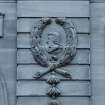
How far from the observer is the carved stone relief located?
15000mm

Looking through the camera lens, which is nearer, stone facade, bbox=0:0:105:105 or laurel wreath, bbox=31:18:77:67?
stone facade, bbox=0:0:105:105

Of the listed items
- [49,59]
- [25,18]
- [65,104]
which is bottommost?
[65,104]

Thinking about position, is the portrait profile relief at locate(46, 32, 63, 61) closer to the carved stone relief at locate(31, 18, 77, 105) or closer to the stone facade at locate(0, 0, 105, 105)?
the carved stone relief at locate(31, 18, 77, 105)

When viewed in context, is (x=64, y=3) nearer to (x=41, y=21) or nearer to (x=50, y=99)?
(x=41, y=21)

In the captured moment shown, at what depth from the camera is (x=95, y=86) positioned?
15.2 meters

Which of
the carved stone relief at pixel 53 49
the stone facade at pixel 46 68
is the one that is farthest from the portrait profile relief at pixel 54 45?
the stone facade at pixel 46 68

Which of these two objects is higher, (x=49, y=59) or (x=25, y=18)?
(x=25, y=18)

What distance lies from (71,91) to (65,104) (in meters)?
0.31

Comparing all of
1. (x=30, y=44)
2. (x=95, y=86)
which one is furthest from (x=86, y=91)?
(x=30, y=44)

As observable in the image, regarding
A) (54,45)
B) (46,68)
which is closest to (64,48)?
(54,45)

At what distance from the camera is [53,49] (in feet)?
49.6

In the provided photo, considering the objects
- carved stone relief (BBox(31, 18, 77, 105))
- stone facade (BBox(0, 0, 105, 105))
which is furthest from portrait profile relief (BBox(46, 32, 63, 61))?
stone facade (BBox(0, 0, 105, 105))

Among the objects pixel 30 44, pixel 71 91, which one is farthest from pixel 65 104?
pixel 30 44

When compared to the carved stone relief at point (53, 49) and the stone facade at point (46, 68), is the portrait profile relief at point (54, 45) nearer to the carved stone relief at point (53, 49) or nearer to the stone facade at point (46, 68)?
the carved stone relief at point (53, 49)
